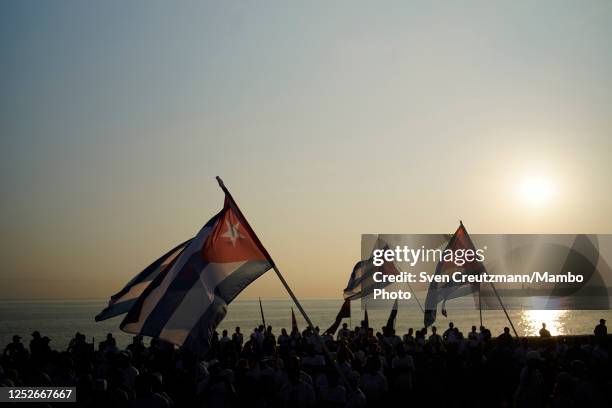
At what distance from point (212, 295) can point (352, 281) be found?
17200mm

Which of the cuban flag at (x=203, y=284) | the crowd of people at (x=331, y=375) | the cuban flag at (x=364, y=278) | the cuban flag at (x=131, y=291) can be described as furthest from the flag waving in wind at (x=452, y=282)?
the cuban flag at (x=203, y=284)

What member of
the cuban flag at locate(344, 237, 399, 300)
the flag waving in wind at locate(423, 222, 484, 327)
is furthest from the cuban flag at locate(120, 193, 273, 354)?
the cuban flag at locate(344, 237, 399, 300)

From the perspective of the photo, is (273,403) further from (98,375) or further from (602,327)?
(602,327)

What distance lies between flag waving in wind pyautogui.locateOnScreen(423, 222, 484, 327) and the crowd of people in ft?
4.04

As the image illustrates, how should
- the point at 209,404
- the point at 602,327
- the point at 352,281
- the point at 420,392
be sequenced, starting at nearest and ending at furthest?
the point at 209,404, the point at 420,392, the point at 602,327, the point at 352,281

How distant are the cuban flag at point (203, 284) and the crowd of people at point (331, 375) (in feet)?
2.51

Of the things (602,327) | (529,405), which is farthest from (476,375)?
(529,405)

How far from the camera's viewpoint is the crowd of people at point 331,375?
9.88 metres

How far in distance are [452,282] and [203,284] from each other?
572 inches

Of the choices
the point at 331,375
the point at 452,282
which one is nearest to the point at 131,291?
the point at 331,375

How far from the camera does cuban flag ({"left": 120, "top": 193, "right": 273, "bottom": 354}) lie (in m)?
9.88

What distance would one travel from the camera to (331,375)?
34.0ft

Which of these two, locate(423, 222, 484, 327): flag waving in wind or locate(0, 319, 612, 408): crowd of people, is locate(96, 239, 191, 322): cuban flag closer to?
locate(0, 319, 612, 408): crowd of people

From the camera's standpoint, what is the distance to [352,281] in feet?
88.9
